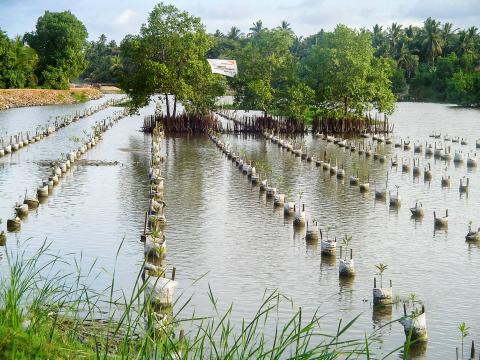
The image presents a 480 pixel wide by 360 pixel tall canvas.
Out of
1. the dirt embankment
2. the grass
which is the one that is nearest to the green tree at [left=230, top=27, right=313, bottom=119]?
the dirt embankment

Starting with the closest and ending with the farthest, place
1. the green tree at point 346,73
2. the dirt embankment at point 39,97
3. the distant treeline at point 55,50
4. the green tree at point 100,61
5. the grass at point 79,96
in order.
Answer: the green tree at point 346,73 < the dirt embankment at point 39,97 < the distant treeline at point 55,50 < the grass at point 79,96 < the green tree at point 100,61

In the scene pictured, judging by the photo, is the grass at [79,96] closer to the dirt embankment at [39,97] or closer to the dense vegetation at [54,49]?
the dirt embankment at [39,97]

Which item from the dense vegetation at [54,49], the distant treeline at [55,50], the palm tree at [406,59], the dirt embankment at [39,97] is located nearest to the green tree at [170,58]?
the dirt embankment at [39,97]

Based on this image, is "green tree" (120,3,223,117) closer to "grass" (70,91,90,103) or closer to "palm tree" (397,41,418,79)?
"grass" (70,91,90,103)

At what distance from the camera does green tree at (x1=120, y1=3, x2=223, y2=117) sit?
64.6 meters

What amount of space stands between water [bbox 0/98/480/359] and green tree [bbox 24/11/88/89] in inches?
3014

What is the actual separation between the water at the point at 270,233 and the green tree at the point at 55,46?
7656 cm

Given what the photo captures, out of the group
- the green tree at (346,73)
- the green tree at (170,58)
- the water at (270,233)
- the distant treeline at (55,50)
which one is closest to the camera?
the water at (270,233)

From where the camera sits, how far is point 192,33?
65.4 meters

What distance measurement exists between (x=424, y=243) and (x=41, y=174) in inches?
890

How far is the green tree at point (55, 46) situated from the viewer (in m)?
125

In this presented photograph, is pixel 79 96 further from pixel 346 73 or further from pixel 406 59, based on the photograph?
pixel 346 73

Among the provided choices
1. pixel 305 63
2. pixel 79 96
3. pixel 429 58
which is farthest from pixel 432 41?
pixel 305 63

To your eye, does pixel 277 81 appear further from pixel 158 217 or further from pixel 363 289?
pixel 363 289
